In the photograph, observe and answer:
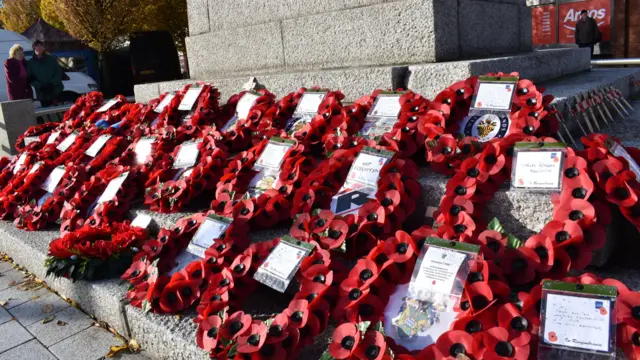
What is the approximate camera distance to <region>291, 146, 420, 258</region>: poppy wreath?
7.61 ft

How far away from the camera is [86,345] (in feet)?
8.70

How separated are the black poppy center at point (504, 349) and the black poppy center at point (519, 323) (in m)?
0.07

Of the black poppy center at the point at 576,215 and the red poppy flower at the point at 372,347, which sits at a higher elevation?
the black poppy center at the point at 576,215

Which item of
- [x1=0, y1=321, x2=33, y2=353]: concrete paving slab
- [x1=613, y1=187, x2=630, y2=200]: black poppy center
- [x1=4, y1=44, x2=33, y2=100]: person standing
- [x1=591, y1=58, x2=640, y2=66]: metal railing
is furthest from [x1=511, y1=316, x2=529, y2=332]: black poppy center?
[x1=4, y1=44, x2=33, y2=100]: person standing

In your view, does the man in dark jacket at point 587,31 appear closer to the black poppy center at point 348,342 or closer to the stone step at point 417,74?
the stone step at point 417,74

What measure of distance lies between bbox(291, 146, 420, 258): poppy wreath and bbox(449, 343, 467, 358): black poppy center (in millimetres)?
676

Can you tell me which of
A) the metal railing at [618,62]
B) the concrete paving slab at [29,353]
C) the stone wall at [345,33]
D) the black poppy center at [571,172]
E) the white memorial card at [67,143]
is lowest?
the concrete paving slab at [29,353]

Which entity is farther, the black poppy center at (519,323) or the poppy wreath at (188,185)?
the poppy wreath at (188,185)

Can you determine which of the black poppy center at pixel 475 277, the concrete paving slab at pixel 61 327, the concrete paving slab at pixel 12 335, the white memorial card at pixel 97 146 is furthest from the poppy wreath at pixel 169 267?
the white memorial card at pixel 97 146

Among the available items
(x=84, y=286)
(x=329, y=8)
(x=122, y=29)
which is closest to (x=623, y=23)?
(x=329, y=8)

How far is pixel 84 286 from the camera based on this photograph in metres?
2.96

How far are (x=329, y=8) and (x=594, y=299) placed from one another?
3149 millimetres

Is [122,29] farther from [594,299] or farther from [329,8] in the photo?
[594,299]

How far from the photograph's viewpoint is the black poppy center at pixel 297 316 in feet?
6.57
